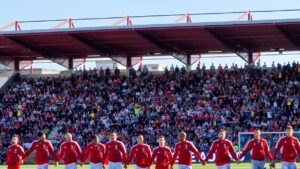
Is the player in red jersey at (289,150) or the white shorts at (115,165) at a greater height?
the player in red jersey at (289,150)

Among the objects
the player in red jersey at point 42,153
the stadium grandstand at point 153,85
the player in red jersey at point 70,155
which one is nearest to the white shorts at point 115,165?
the player in red jersey at point 70,155

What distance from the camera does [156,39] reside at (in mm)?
46469

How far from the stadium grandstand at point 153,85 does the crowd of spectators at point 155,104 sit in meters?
0.07

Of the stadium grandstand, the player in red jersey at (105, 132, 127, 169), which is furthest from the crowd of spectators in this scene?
the player in red jersey at (105, 132, 127, 169)

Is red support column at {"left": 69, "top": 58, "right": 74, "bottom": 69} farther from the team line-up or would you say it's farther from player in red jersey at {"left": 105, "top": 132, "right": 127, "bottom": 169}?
player in red jersey at {"left": 105, "top": 132, "right": 127, "bottom": 169}

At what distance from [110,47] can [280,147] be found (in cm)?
2816

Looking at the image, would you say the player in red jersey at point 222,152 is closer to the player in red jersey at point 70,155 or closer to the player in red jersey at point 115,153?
the player in red jersey at point 115,153

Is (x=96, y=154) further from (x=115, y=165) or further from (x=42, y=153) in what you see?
(x=42, y=153)

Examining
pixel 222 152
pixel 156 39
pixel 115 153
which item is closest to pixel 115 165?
pixel 115 153

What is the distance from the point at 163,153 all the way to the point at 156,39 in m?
24.9

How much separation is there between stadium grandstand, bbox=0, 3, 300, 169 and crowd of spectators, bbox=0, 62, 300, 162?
2.6 inches

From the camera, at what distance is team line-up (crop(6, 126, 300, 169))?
21922 millimetres

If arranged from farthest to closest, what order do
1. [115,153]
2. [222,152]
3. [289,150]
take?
[115,153] < [222,152] < [289,150]

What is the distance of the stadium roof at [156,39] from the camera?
140 feet
